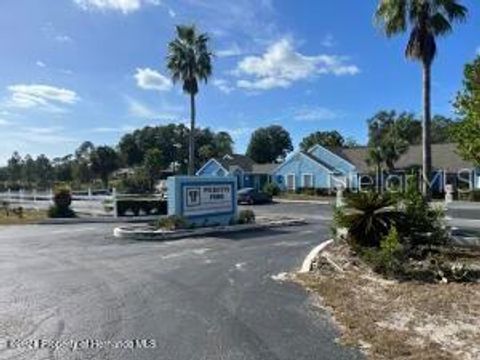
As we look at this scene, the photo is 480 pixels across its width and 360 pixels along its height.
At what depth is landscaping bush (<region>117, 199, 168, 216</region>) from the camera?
36153mm

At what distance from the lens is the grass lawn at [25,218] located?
3403 cm

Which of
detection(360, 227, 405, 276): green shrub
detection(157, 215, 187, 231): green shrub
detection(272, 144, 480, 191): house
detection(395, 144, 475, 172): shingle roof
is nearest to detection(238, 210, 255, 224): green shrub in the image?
detection(157, 215, 187, 231): green shrub

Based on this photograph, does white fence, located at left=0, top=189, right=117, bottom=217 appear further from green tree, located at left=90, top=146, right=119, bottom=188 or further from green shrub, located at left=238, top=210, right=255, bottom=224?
green tree, located at left=90, top=146, right=119, bottom=188

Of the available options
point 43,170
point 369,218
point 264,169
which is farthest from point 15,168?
point 369,218

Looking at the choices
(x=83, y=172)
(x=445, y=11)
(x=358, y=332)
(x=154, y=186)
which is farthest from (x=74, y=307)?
(x=83, y=172)

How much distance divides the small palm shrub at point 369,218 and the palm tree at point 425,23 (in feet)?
35.5

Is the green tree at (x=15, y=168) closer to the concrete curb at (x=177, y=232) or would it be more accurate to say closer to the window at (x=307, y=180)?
the window at (x=307, y=180)

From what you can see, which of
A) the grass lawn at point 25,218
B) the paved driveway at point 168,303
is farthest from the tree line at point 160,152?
the paved driveway at point 168,303

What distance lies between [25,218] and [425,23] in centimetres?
2337

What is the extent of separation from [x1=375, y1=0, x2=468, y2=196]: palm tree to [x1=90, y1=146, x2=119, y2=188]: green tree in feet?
239

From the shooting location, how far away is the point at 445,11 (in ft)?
83.3

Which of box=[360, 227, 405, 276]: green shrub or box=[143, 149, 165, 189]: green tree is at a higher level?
box=[143, 149, 165, 189]: green tree

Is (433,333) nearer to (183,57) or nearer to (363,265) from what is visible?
(363,265)

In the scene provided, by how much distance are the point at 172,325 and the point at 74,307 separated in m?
2.14
